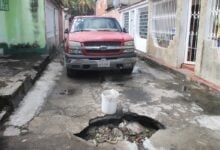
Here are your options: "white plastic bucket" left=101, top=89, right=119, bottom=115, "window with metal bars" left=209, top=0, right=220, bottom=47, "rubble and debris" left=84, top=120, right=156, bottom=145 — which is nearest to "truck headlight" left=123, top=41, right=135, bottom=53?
"window with metal bars" left=209, top=0, right=220, bottom=47

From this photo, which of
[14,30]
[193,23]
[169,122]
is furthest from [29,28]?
[169,122]

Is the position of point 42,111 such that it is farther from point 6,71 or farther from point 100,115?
point 6,71

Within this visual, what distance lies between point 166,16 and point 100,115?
7.39 meters

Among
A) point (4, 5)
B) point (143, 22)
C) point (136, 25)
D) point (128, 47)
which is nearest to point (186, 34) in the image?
point (128, 47)

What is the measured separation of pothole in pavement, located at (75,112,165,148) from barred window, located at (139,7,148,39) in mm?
10644

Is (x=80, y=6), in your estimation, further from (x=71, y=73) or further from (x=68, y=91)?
(x=68, y=91)

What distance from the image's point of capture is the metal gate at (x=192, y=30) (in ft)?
30.3

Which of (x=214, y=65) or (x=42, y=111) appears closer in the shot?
(x=42, y=111)

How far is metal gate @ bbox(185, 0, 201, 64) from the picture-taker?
9242 mm

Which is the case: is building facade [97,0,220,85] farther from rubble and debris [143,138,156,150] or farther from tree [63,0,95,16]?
tree [63,0,95,16]

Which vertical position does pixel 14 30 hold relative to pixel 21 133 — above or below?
above

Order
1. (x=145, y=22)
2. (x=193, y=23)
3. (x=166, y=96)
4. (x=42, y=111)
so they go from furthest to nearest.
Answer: (x=145, y=22), (x=193, y=23), (x=166, y=96), (x=42, y=111)

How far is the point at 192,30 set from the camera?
31.0 feet

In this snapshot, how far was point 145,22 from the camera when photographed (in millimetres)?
15094
